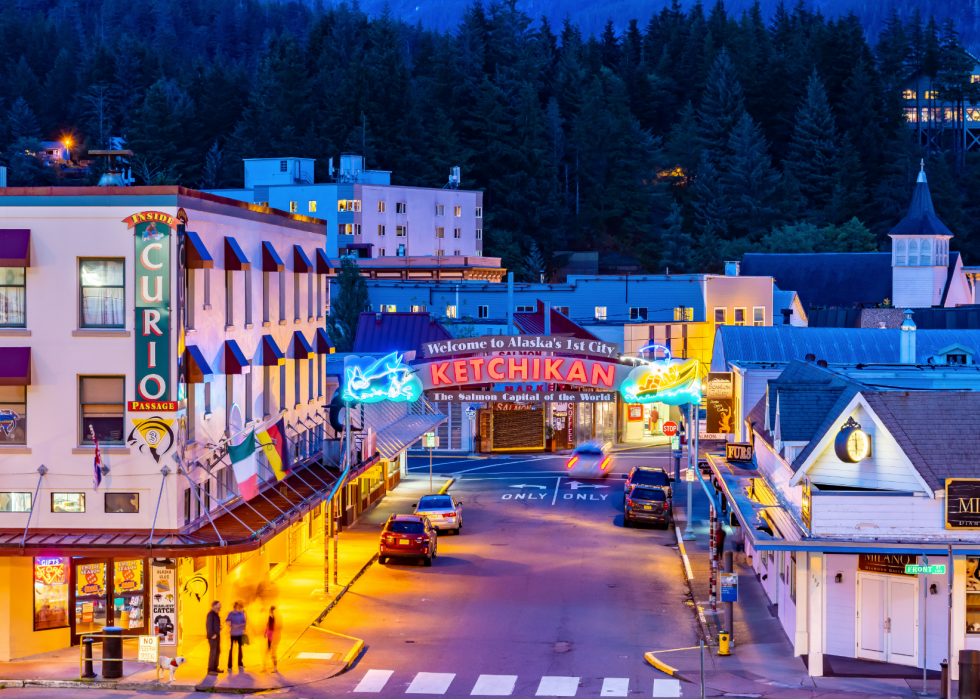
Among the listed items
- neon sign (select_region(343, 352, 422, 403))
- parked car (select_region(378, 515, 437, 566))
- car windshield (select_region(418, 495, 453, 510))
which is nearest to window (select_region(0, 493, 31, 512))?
neon sign (select_region(343, 352, 422, 403))

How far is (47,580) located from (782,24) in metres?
163

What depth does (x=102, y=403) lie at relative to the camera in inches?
1138

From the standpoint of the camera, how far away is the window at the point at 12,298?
29047mm

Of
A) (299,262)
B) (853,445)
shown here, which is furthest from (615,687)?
(299,262)

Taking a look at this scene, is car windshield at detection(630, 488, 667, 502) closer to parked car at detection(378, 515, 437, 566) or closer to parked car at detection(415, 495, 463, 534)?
parked car at detection(415, 495, 463, 534)

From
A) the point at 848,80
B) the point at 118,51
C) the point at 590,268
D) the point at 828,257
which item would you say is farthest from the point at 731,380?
the point at 118,51

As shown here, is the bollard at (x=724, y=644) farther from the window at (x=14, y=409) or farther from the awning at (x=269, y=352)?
the window at (x=14, y=409)

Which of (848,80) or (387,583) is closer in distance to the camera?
(387,583)

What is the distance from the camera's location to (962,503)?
26812 mm

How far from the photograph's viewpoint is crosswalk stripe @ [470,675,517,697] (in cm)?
2639

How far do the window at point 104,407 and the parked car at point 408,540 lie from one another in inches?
553

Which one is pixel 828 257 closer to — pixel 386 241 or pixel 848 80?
pixel 386 241

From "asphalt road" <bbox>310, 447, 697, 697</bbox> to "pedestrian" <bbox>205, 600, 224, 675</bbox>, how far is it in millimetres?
2213

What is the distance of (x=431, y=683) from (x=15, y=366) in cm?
1203
